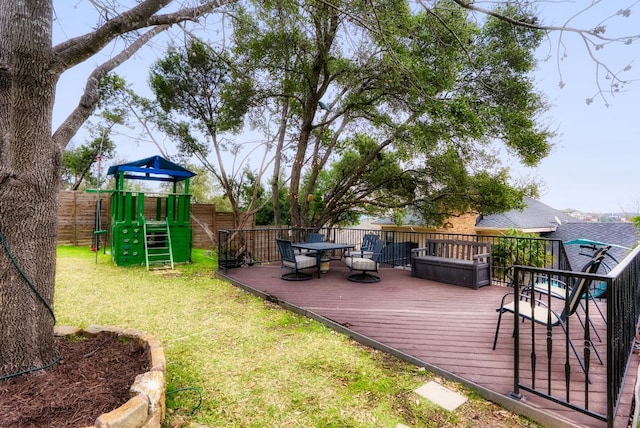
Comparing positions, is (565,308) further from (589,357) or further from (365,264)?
(365,264)

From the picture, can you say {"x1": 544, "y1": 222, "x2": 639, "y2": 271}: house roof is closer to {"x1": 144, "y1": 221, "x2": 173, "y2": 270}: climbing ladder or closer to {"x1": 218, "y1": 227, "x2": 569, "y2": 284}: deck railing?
{"x1": 218, "y1": 227, "x2": 569, "y2": 284}: deck railing

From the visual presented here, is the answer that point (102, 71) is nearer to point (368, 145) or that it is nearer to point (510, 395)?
point (510, 395)

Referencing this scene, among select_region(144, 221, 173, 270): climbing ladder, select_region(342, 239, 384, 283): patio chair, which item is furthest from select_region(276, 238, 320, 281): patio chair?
select_region(144, 221, 173, 270): climbing ladder

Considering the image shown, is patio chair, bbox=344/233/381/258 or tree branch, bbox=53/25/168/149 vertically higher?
tree branch, bbox=53/25/168/149

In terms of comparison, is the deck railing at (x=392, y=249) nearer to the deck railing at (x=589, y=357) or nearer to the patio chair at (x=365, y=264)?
the patio chair at (x=365, y=264)

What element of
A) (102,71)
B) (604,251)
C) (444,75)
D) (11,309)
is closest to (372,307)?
(604,251)

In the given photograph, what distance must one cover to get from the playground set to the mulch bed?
225 inches

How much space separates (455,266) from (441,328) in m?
2.43

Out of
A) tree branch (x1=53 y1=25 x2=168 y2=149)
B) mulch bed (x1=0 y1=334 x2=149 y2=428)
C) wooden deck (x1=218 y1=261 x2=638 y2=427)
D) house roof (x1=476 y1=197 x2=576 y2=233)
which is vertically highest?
tree branch (x1=53 y1=25 x2=168 y2=149)

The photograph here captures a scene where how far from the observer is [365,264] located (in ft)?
19.8

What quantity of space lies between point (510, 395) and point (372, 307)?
2304mm

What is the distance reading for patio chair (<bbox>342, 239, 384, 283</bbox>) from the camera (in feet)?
19.8

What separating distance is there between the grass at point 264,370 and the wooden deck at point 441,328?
0.50 ft

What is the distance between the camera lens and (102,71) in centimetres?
273
